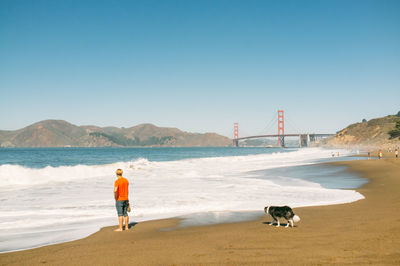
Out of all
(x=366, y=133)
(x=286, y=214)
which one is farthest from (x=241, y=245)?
(x=366, y=133)

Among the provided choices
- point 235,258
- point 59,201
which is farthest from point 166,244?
point 59,201

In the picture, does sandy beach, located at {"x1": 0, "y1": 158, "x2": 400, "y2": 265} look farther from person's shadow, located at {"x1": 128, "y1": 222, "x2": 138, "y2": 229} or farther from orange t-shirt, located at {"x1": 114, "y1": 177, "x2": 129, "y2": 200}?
Answer: orange t-shirt, located at {"x1": 114, "y1": 177, "x2": 129, "y2": 200}

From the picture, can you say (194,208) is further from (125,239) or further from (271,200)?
(125,239)

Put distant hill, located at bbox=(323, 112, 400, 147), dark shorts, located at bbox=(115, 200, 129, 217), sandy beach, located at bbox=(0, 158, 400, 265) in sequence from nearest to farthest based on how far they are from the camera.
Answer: sandy beach, located at bbox=(0, 158, 400, 265), dark shorts, located at bbox=(115, 200, 129, 217), distant hill, located at bbox=(323, 112, 400, 147)

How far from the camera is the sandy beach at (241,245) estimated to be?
4.54 meters

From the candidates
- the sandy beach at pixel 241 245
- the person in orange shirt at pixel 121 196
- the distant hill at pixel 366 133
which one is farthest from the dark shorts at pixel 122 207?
the distant hill at pixel 366 133

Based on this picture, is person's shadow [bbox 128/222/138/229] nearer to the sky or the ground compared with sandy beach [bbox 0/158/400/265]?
nearer to the ground

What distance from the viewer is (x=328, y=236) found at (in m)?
5.64

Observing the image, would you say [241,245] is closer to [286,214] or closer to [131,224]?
[286,214]

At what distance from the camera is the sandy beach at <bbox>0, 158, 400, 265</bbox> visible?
4543 millimetres

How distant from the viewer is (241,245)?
5293 millimetres

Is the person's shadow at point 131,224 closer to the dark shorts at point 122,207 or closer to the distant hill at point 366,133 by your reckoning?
the dark shorts at point 122,207

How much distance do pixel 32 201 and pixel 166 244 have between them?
26.3 feet

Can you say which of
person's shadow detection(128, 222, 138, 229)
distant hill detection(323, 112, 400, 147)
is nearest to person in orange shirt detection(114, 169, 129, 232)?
person's shadow detection(128, 222, 138, 229)
